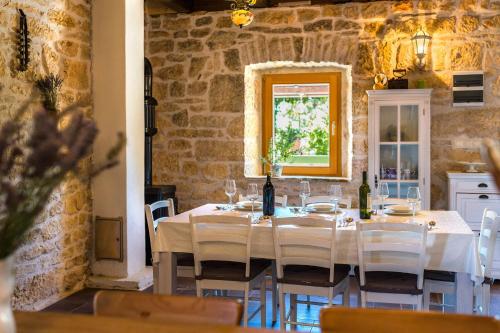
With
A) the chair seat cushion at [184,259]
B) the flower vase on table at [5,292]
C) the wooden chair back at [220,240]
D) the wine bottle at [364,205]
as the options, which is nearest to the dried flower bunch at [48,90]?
the chair seat cushion at [184,259]

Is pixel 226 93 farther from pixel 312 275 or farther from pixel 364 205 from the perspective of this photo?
pixel 312 275

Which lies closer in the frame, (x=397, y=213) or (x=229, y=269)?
(x=229, y=269)

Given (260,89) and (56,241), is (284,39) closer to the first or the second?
(260,89)

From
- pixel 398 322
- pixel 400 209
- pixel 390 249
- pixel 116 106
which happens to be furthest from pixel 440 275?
pixel 116 106

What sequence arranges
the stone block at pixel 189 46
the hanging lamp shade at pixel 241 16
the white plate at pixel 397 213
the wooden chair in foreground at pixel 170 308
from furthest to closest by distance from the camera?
the stone block at pixel 189 46 → the hanging lamp shade at pixel 241 16 → the white plate at pixel 397 213 → the wooden chair in foreground at pixel 170 308

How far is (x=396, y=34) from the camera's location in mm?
5887

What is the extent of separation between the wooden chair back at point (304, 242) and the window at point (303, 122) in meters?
3.13

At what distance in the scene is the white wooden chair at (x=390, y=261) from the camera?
3.14 metres

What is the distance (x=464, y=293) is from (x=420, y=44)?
314cm

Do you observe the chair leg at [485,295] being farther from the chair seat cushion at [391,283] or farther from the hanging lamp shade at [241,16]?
the hanging lamp shade at [241,16]

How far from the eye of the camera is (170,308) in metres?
1.69

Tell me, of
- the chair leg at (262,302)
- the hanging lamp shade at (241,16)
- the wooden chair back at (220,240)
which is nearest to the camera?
the wooden chair back at (220,240)

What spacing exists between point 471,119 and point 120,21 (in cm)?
358

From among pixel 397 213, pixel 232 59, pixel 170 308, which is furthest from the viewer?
pixel 232 59
